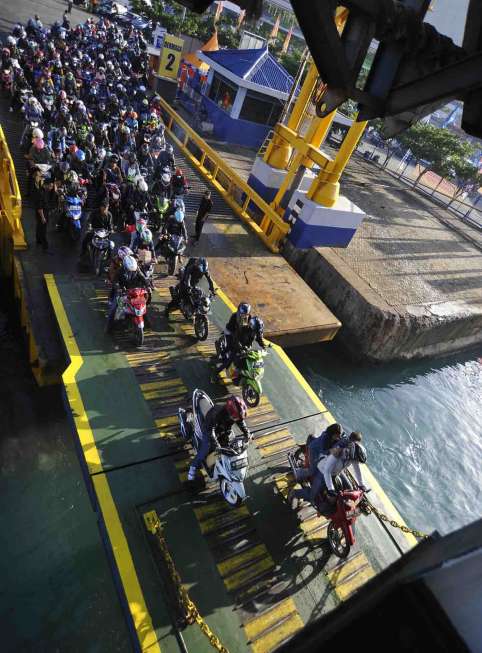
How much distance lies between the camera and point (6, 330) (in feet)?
37.9

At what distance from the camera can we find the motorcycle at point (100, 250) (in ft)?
36.9

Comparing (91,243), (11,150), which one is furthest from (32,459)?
(11,150)

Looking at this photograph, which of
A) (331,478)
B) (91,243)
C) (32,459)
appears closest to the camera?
(331,478)

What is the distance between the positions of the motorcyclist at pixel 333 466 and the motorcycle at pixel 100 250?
800cm

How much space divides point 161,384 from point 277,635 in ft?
16.8

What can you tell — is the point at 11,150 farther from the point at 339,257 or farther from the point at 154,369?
the point at 339,257

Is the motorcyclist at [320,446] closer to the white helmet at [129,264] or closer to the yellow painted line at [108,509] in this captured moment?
the yellow painted line at [108,509]

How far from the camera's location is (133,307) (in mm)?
9484

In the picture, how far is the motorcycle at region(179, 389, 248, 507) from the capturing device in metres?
6.84

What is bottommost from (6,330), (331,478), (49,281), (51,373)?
(6,330)

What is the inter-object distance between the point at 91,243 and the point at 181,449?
259 inches

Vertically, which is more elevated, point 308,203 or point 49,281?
point 308,203

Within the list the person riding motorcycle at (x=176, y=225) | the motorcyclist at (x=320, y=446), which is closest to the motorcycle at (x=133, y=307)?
the person riding motorcycle at (x=176, y=225)

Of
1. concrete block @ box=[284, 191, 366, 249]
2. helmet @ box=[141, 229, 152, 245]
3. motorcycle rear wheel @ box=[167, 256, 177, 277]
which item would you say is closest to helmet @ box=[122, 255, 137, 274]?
helmet @ box=[141, 229, 152, 245]
